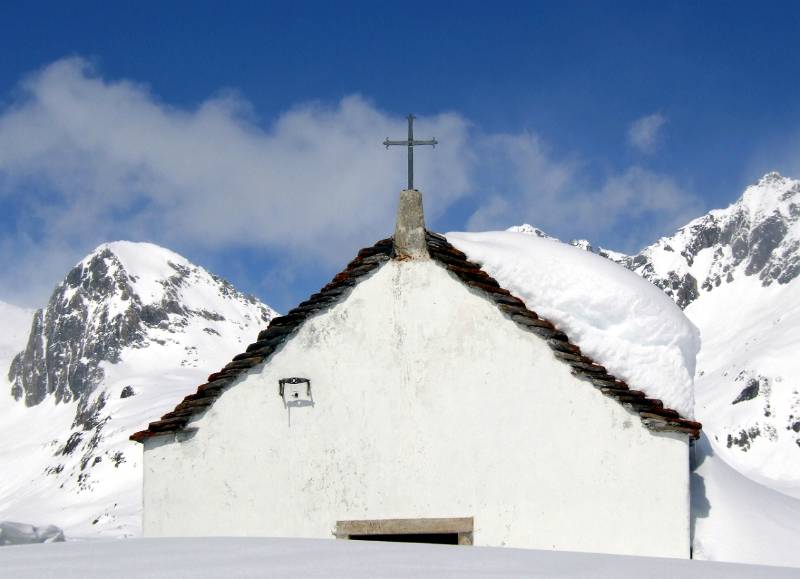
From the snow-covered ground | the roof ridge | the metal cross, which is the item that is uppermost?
the metal cross

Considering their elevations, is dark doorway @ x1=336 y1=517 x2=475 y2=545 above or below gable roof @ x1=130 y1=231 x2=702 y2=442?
below

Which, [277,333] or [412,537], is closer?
[412,537]

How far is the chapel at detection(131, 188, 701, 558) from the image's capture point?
32.3ft

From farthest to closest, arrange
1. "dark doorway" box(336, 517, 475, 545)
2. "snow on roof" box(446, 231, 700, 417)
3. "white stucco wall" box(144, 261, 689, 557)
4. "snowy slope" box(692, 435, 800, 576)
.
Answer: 1. "snow on roof" box(446, 231, 700, 417)
2. "dark doorway" box(336, 517, 475, 545)
3. "snowy slope" box(692, 435, 800, 576)
4. "white stucco wall" box(144, 261, 689, 557)

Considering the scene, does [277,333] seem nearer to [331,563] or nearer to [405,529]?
[405,529]

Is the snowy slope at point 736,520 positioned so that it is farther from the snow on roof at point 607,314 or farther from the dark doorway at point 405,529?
the dark doorway at point 405,529

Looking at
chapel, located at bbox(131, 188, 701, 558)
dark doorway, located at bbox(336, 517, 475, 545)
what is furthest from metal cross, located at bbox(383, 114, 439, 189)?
dark doorway, located at bbox(336, 517, 475, 545)

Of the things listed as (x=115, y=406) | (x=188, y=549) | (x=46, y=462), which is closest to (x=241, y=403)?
(x=188, y=549)

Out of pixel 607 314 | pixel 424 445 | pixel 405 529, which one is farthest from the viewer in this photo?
pixel 607 314

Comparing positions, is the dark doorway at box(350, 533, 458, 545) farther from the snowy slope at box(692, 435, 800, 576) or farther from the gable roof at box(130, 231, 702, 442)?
the snowy slope at box(692, 435, 800, 576)

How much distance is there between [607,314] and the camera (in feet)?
36.0

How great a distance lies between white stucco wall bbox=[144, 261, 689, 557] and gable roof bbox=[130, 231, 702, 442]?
0.10 meters

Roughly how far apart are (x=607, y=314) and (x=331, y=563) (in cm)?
613

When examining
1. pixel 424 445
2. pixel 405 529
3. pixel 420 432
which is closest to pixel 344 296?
pixel 420 432
